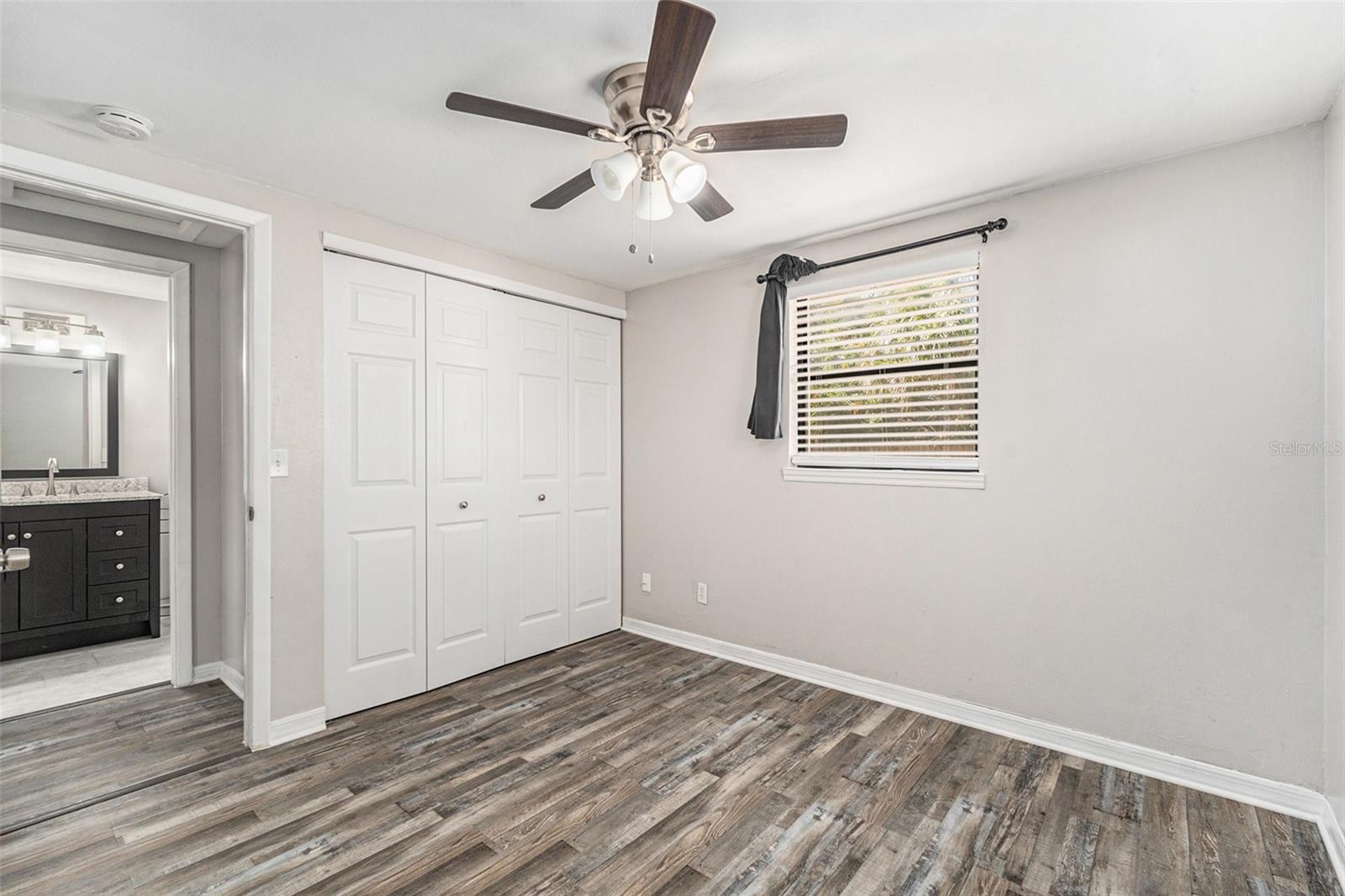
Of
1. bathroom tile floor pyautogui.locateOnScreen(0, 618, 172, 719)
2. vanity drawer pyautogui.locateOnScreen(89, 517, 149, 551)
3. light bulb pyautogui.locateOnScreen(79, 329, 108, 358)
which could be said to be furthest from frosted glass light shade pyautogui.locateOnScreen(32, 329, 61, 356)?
bathroom tile floor pyautogui.locateOnScreen(0, 618, 172, 719)

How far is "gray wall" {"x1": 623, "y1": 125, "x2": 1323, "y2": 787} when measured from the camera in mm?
2195

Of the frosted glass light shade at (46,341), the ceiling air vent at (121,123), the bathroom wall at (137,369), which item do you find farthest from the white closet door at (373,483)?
the frosted glass light shade at (46,341)

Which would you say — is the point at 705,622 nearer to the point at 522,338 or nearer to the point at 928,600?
the point at 928,600

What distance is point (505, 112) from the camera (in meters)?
1.76

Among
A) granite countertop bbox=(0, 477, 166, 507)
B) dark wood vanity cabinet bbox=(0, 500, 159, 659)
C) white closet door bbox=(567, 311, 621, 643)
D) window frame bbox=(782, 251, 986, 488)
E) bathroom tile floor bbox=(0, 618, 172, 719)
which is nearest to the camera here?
window frame bbox=(782, 251, 986, 488)

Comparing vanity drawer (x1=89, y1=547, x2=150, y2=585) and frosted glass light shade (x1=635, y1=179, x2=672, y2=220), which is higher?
frosted glass light shade (x1=635, y1=179, x2=672, y2=220)

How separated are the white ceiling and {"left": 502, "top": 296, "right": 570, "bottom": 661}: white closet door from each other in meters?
1.19

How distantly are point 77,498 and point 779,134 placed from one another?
490 cm

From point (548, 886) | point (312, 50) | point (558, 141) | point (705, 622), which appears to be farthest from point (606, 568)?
point (312, 50)

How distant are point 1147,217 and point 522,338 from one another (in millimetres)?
3130

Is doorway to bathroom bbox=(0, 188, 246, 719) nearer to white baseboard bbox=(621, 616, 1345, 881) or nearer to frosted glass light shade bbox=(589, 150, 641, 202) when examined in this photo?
frosted glass light shade bbox=(589, 150, 641, 202)

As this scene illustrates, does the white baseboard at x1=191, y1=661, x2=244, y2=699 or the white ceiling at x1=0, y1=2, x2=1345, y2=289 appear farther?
the white baseboard at x1=191, y1=661, x2=244, y2=699

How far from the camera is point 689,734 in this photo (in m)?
2.76

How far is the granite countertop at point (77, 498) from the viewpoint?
3773 millimetres
